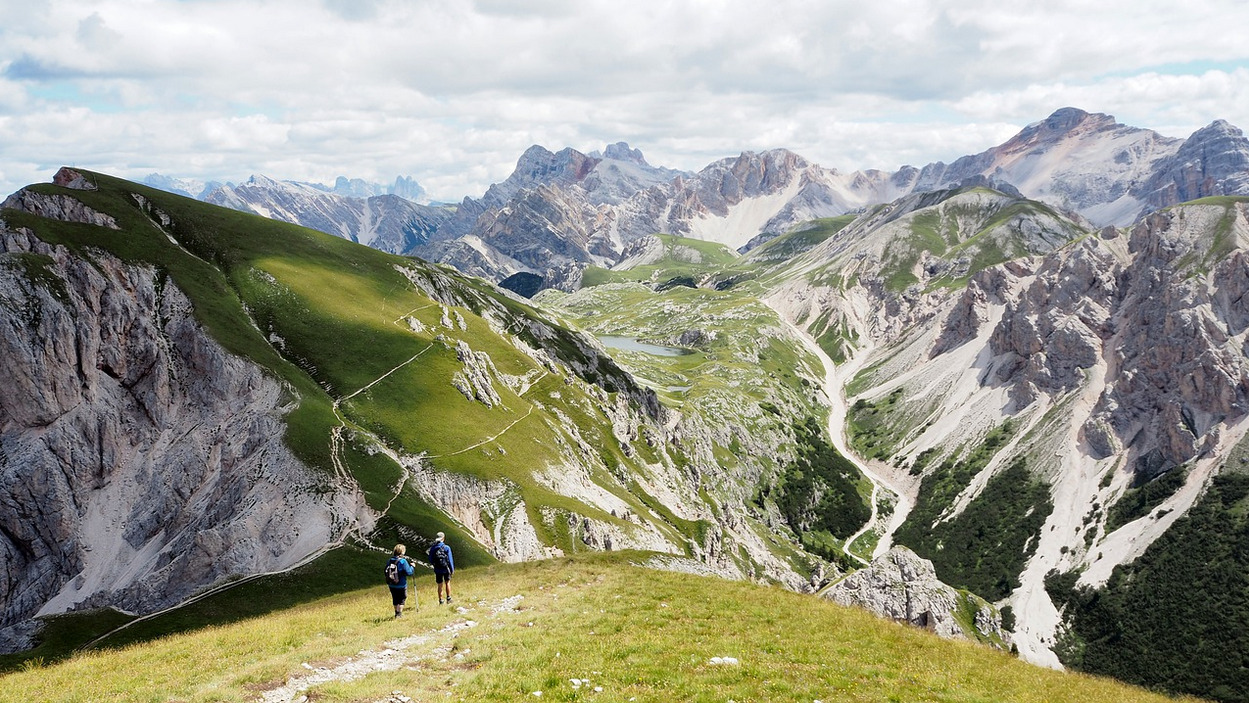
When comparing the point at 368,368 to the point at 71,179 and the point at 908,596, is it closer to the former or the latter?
the point at 71,179

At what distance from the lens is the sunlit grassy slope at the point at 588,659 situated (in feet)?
77.9

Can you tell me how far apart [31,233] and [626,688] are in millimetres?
125670

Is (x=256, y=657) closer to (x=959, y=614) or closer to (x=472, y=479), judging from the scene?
(x=472, y=479)

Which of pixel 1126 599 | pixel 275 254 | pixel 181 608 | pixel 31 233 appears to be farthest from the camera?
pixel 1126 599

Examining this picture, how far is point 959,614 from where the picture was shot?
406ft

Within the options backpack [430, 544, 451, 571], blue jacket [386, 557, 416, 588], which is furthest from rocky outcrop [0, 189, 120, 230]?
blue jacket [386, 557, 416, 588]

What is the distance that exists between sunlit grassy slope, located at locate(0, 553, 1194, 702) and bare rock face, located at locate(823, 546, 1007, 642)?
77.5 m

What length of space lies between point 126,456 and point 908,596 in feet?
414

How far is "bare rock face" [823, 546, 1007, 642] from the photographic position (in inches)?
4227

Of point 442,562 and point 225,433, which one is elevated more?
point 225,433

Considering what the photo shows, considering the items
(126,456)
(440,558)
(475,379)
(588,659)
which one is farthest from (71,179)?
(588,659)

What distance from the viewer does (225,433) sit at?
9612 centimetres

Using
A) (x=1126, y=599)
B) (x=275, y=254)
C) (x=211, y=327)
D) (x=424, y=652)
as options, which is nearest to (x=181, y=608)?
(x=211, y=327)

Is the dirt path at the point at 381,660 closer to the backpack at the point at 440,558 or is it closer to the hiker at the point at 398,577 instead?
the hiker at the point at 398,577
